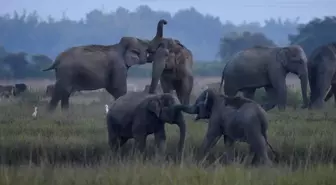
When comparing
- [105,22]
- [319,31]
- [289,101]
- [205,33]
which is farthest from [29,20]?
[289,101]

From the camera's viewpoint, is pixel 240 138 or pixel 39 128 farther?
pixel 39 128

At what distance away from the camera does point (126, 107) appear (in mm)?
10234

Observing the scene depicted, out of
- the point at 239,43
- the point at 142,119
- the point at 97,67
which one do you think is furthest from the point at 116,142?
A: the point at 239,43

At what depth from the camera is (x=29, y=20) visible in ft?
320

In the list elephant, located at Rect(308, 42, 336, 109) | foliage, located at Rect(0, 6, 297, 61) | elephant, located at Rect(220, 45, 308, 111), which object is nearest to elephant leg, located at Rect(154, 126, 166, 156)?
elephant, located at Rect(220, 45, 308, 111)

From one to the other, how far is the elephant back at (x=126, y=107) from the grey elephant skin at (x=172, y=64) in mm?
3586

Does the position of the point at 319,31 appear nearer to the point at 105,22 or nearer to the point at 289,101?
the point at 289,101

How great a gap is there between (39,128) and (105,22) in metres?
104

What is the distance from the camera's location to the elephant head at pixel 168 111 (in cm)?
966

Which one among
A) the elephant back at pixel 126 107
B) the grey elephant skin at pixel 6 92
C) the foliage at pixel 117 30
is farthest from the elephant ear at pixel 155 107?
the foliage at pixel 117 30

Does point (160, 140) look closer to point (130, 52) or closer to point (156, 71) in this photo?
point (156, 71)

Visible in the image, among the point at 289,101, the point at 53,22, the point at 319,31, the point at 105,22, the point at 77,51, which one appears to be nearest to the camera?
the point at 77,51

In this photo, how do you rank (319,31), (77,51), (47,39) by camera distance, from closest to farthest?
(77,51)
(319,31)
(47,39)

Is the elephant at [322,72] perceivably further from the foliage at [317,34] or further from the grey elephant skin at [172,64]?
the foliage at [317,34]
